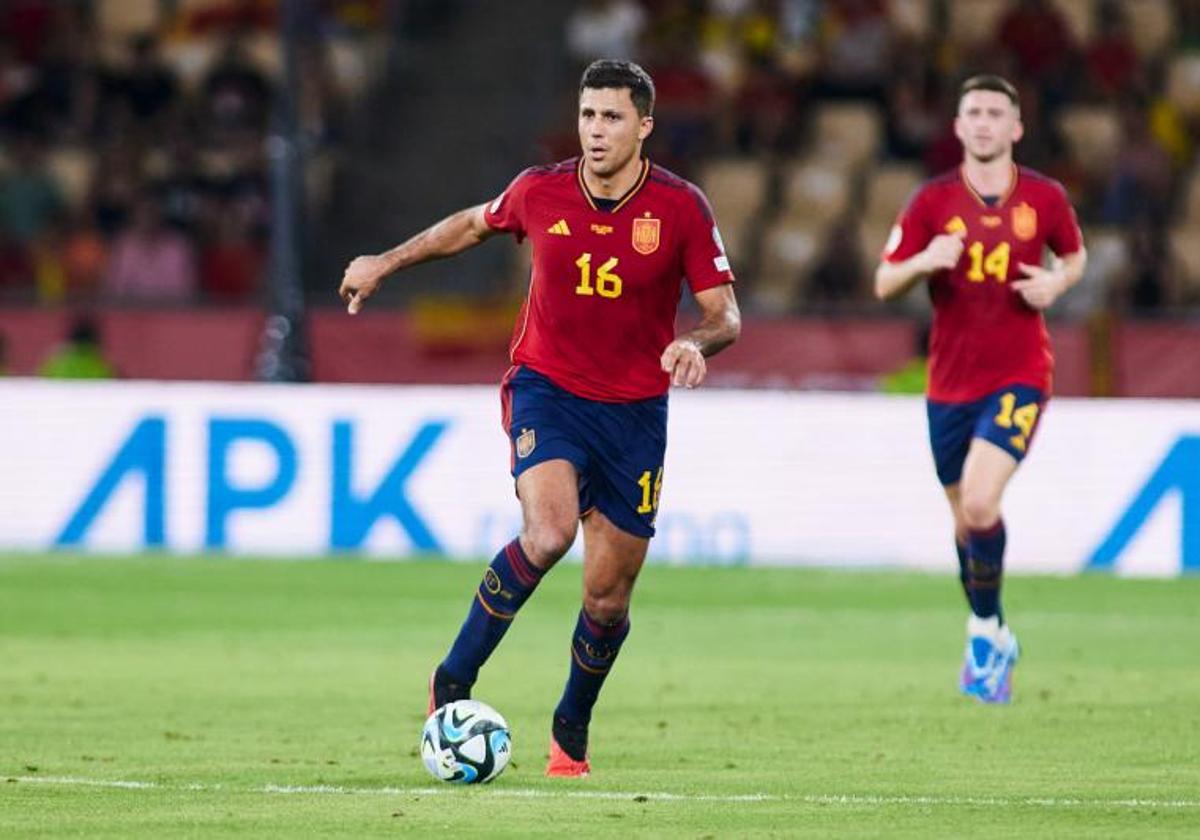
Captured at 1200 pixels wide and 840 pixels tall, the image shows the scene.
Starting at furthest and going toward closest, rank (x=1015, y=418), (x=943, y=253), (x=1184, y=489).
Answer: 1. (x=1184, y=489)
2. (x=1015, y=418)
3. (x=943, y=253)

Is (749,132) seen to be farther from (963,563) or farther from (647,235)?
(647,235)

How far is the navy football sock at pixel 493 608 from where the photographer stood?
924cm

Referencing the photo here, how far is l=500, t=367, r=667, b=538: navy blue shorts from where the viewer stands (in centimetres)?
935

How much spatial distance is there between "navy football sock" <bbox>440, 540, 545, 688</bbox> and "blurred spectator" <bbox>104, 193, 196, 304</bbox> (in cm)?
1470

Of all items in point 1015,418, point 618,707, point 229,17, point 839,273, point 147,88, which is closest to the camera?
point 618,707

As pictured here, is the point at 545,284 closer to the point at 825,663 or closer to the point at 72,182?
the point at 825,663

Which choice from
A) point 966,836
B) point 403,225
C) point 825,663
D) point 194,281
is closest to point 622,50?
point 403,225

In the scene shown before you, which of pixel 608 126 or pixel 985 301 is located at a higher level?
pixel 608 126

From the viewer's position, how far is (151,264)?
23797 mm

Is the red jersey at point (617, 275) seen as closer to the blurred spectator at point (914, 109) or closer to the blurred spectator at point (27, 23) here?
the blurred spectator at point (914, 109)

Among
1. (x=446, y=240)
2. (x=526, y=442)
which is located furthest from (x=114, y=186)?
(x=526, y=442)

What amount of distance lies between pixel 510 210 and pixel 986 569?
355 centimetres

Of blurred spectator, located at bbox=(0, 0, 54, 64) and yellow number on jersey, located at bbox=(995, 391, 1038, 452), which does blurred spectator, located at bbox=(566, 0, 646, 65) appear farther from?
yellow number on jersey, located at bbox=(995, 391, 1038, 452)

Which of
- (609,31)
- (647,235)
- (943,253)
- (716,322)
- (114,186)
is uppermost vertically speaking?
Result: (609,31)
